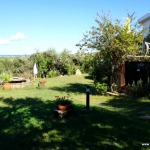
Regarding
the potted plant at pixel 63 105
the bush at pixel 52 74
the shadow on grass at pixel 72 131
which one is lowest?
the shadow on grass at pixel 72 131

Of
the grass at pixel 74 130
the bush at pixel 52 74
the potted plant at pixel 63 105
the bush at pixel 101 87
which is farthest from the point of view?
the bush at pixel 52 74

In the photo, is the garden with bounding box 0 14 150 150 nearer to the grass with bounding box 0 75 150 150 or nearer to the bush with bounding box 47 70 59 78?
the grass with bounding box 0 75 150 150

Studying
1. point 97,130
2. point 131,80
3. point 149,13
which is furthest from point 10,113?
point 149,13

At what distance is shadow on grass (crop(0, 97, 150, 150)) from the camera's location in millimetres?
7891

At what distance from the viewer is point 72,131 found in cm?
901

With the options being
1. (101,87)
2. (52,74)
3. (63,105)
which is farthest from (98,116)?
(52,74)

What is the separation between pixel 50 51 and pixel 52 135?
31047mm

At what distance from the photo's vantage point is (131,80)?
1909 centimetres

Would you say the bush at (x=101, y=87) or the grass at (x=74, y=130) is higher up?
the bush at (x=101, y=87)

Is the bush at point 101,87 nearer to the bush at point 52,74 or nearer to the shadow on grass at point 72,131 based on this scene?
the shadow on grass at point 72,131

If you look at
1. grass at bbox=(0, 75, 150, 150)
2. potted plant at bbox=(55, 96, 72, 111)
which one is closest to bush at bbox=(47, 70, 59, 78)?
grass at bbox=(0, 75, 150, 150)

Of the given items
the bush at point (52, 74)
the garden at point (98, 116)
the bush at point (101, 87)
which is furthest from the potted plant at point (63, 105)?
the bush at point (52, 74)

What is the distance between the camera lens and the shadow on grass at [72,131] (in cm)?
789

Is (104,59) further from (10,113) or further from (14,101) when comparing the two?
(10,113)
